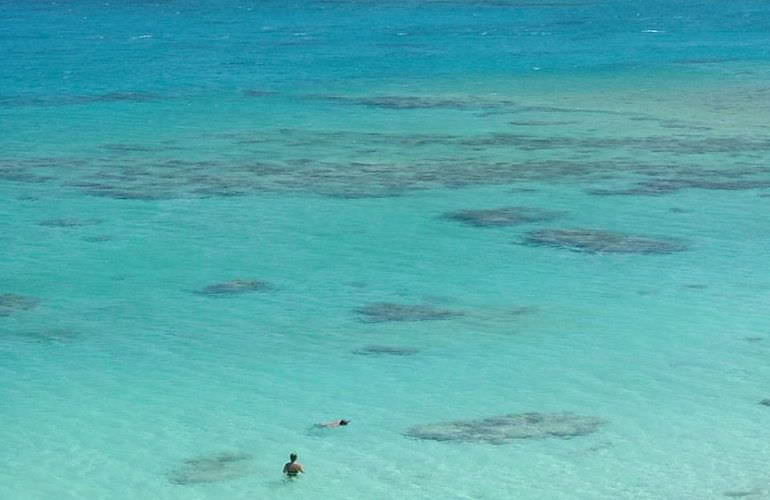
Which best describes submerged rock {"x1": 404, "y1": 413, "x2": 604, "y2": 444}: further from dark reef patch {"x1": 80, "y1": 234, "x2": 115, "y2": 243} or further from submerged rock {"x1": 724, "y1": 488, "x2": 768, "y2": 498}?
dark reef patch {"x1": 80, "y1": 234, "x2": 115, "y2": 243}

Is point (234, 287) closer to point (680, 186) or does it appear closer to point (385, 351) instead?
point (385, 351)

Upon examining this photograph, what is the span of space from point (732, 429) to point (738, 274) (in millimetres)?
3684

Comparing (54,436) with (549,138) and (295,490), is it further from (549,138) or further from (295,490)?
(549,138)

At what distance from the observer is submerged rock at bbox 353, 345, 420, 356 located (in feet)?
31.0

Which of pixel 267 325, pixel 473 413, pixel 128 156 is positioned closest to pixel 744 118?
pixel 128 156

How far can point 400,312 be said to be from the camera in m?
10.5

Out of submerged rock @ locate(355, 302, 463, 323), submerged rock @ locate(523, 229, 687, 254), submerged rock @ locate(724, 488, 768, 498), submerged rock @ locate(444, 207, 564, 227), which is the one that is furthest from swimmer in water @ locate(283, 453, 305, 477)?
submerged rock @ locate(444, 207, 564, 227)

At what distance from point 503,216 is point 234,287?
3.08 meters

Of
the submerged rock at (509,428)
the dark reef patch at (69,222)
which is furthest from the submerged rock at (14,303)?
the submerged rock at (509,428)

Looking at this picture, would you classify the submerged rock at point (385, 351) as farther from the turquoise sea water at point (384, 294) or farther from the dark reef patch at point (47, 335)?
the dark reef patch at point (47, 335)

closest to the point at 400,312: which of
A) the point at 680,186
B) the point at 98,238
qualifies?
the point at 98,238

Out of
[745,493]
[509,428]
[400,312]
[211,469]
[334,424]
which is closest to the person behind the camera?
[745,493]

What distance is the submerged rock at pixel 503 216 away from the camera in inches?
524

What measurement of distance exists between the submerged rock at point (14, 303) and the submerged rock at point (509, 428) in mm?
3742
